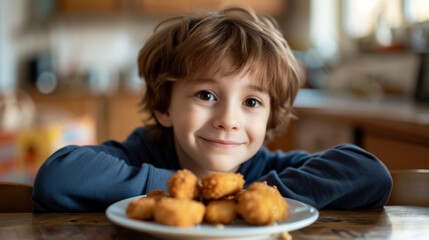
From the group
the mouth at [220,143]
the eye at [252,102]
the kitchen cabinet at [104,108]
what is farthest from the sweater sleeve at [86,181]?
the kitchen cabinet at [104,108]

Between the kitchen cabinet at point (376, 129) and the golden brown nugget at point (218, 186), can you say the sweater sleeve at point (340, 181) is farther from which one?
the kitchen cabinet at point (376, 129)

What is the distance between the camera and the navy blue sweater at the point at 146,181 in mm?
856

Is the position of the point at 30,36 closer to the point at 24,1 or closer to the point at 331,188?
the point at 24,1

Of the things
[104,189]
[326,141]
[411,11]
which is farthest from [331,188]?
[411,11]

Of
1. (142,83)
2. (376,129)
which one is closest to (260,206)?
(142,83)

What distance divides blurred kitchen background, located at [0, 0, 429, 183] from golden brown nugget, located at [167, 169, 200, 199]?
3.86 ft

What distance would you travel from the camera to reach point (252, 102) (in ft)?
3.54

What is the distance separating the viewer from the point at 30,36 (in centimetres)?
489

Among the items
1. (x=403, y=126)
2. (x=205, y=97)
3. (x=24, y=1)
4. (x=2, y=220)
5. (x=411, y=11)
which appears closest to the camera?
(x=2, y=220)

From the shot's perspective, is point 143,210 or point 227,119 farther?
point 227,119

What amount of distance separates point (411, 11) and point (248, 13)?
82.2 inches

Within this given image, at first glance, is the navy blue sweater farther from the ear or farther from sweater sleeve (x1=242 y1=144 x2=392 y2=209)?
the ear

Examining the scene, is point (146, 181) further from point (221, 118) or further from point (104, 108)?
point (104, 108)

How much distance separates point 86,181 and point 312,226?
0.38m
